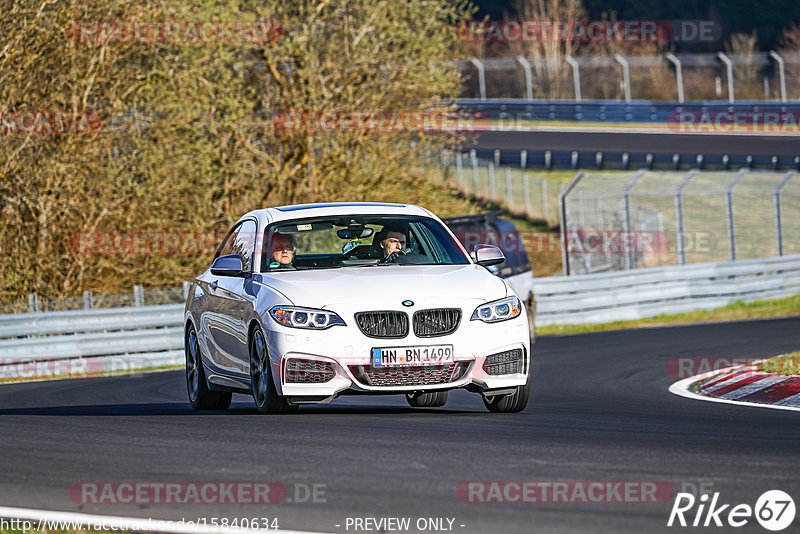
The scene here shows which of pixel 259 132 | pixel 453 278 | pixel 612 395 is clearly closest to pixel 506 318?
pixel 453 278

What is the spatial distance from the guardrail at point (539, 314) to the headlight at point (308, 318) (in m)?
12.1

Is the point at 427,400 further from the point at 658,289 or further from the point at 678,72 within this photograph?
the point at 678,72

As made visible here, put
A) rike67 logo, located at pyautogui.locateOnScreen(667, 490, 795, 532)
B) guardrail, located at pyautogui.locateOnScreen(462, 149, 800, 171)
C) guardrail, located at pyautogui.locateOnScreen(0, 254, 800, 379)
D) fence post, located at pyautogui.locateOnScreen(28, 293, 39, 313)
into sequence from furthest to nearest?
guardrail, located at pyautogui.locateOnScreen(462, 149, 800, 171) → fence post, located at pyautogui.locateOnScreen(28, 293, 39, 313) → guardrail, located at pyautogui.locateOnScreen(0, 254, 800, 379) → rike67 logo, located at pyautogui.locateOnScreen(667, 490, 795, 532)

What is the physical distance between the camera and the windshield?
1063 centimetres

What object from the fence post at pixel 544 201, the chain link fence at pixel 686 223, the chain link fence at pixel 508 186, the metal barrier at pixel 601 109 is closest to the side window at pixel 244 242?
the chain link fence at pixel 686 223

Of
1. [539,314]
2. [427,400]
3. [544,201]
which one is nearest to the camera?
[427,400]

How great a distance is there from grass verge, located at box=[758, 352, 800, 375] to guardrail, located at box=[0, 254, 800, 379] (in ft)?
35.5

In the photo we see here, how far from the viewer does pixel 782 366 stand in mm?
13516

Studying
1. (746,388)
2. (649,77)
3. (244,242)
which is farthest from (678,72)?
(244,242)

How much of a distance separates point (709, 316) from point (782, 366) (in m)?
14.4

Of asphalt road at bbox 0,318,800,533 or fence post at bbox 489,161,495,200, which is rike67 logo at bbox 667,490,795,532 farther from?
fence post at bbox 489,161,495,200

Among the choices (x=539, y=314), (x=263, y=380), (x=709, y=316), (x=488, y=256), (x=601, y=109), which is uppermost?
(x=488, y=256)

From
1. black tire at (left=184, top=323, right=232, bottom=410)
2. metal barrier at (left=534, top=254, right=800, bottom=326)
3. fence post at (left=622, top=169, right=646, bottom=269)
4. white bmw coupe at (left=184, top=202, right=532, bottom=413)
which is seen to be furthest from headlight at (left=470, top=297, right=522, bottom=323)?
fence post at (left=622, top=169, right=646, bottom=269)

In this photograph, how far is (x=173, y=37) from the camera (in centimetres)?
2622
